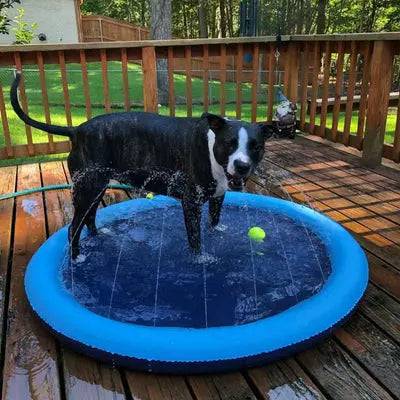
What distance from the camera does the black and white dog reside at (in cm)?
257

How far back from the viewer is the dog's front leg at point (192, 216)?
2.66 m

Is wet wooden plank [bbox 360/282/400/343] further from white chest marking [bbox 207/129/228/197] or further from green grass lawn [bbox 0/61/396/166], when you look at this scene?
green grass lawn [bbox 0/61/396/166]

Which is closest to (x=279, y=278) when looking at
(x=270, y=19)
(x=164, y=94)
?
(x=164, y=94)

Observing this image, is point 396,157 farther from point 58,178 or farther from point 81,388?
point 81,388

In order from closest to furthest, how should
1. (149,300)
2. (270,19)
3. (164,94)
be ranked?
(149,300)
(164,94)
(270,19)

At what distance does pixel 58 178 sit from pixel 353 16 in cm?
1932

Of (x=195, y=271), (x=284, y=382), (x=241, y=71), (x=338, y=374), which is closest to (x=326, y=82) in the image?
(x=241, y=71)

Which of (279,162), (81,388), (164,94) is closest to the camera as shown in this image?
(81,388)

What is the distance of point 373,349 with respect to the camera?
2102 mm

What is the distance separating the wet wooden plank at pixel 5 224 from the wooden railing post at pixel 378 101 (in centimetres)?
369

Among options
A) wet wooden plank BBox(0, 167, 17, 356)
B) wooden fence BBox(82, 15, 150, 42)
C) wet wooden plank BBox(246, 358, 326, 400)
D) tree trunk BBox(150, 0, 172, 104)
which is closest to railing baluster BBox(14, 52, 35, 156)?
wet wooden plank BBox(0, 167, 17, 356)

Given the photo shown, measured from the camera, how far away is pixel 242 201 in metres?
3.75

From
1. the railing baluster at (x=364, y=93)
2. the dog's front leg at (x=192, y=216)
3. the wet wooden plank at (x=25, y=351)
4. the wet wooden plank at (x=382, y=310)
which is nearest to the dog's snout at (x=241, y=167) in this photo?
the dog's front leg at (x=192, y=216)

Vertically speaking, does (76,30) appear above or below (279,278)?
above
